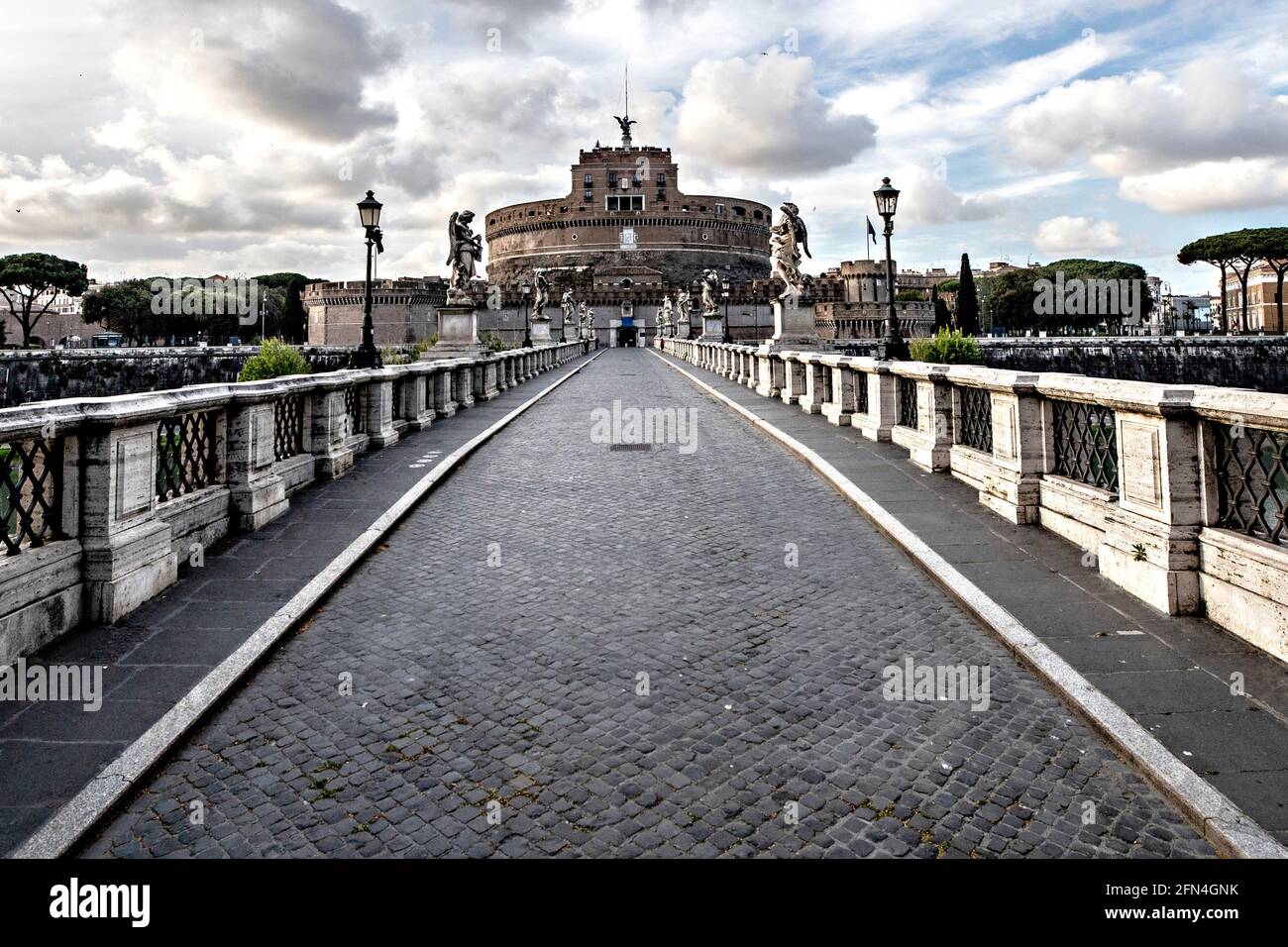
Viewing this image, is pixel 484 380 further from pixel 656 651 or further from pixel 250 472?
pixel 656 651

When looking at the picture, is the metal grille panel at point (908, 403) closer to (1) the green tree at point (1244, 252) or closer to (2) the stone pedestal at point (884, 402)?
(2) the stone pedestal at point (884, 402)

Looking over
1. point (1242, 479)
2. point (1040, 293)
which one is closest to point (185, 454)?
point (1242, 479)

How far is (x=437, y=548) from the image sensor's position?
7293mm

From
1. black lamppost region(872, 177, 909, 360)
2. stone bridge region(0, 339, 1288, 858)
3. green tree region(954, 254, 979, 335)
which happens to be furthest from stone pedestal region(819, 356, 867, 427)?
green tree region(954, 254, 979, 335)

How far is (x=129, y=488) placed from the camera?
213 inches

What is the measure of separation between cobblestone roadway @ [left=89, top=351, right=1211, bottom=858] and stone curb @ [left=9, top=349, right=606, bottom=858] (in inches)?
3.7

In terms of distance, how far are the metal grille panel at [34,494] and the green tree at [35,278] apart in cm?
8835

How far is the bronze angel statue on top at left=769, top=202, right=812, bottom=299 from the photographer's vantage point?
22.0 metres

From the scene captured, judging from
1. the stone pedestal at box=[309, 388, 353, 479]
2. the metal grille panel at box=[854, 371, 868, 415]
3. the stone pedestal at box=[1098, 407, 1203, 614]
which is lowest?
the stone pedestal at box=[1098, 407, 1203, 614]

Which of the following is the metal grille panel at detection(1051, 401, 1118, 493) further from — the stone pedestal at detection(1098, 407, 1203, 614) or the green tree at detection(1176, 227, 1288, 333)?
the green tree at detection(1176, 227, 1288, 333)

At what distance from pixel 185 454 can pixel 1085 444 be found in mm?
7447

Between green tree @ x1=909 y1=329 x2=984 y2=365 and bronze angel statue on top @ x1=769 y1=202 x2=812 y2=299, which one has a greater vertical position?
bronze angel statue on top @ x1=769 y1=202 x2=812 y2=299
